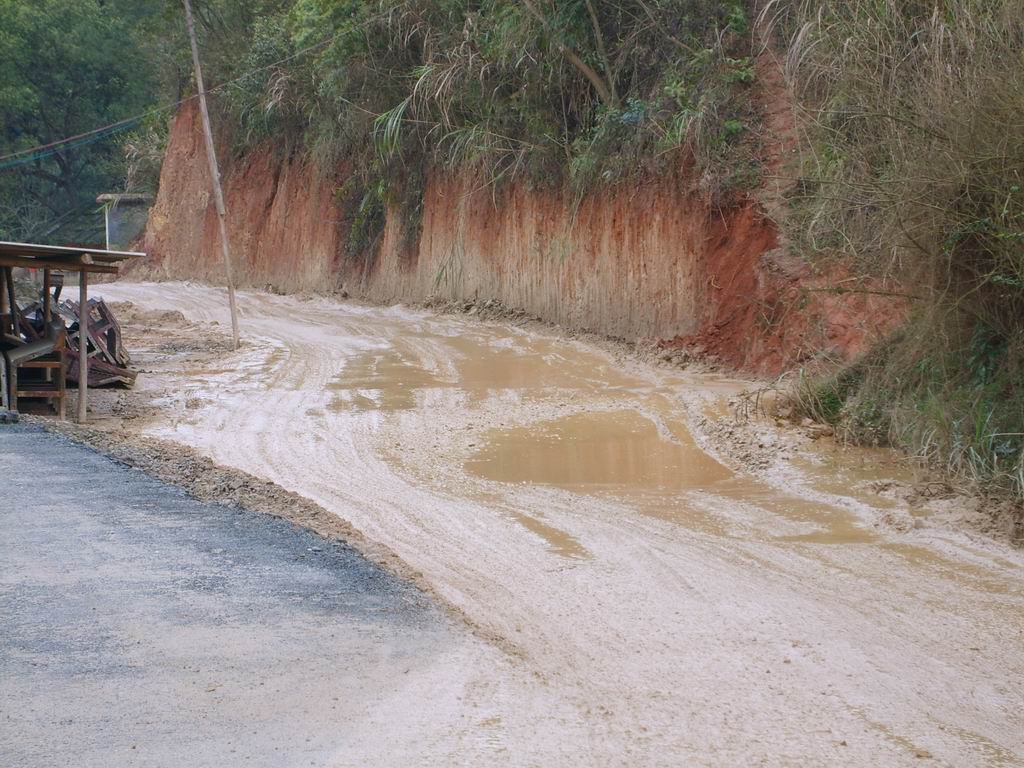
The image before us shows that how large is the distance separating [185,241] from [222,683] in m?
29.0

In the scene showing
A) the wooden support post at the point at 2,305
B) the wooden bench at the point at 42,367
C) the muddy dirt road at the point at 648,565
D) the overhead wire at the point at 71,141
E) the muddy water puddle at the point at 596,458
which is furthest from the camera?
the overhead wire at the point at 71,141

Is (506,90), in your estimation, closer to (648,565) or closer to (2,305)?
(2,305)

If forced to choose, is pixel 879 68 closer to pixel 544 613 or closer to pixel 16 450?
pixel 544 613

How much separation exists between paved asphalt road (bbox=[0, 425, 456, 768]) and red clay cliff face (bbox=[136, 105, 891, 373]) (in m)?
5.86

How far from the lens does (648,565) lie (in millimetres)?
6219

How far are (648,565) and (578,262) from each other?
1079 cm

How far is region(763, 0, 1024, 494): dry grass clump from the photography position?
24.5ft

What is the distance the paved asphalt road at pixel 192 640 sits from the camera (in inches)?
138

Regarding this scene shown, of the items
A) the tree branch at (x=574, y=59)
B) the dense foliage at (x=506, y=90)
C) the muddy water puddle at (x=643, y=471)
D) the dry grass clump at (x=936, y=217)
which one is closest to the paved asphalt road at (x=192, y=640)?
the muddy water puddle at (x=643, y=471)

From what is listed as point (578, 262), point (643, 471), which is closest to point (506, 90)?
point (578, 262)

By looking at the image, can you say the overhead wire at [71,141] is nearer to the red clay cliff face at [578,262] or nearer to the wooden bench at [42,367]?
the red clay cliff face at [578,262]

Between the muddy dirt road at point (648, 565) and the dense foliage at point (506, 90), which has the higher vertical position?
Result: the dense foliage at point (506, 90)

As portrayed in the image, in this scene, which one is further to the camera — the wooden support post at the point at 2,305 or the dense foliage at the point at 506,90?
the dense foliage at the point at 506,90

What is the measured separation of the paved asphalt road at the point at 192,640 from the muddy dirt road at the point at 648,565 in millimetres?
425
